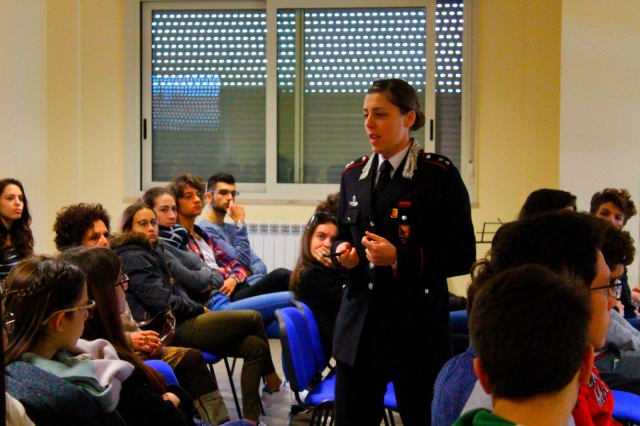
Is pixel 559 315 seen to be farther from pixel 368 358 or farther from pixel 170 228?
pixel 170 228

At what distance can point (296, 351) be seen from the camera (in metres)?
2.85

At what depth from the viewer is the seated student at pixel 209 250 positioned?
449 cm

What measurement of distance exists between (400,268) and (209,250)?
101 inches

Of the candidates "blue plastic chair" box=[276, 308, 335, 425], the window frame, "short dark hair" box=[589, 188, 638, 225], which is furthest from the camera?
the window frame

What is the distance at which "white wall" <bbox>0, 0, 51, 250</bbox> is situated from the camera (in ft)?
18.9

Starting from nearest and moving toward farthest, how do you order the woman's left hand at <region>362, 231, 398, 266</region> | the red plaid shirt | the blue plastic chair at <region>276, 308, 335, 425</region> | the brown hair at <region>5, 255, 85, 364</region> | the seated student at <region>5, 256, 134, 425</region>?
the seated student at <region>5, 256, 134, 425</region> → the brown hair at <region>5, 255, 85, 364</region> → the woman's left hand at <region>362, 231, 398, 266</region> → the blue plastic chair at <region>276, 308, 335, 425</region> → the red plaid shirt

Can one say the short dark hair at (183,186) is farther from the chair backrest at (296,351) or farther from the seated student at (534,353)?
the seated student at (534,353)

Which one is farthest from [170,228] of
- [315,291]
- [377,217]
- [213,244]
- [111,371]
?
[111,371]

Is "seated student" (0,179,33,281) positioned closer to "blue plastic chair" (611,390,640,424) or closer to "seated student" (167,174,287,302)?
"seated student" (167,174,287,302)

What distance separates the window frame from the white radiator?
0.80ft

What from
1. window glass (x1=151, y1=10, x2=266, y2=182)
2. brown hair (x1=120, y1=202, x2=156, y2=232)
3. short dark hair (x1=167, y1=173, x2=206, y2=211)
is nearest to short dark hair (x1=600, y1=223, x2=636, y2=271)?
brown hair (x1=120, y1=202, x2=156, y2=232)

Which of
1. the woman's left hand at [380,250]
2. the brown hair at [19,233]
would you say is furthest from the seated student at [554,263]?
the brown hair at [19,233]

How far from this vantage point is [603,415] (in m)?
1.44

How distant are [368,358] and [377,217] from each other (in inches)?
16.8
